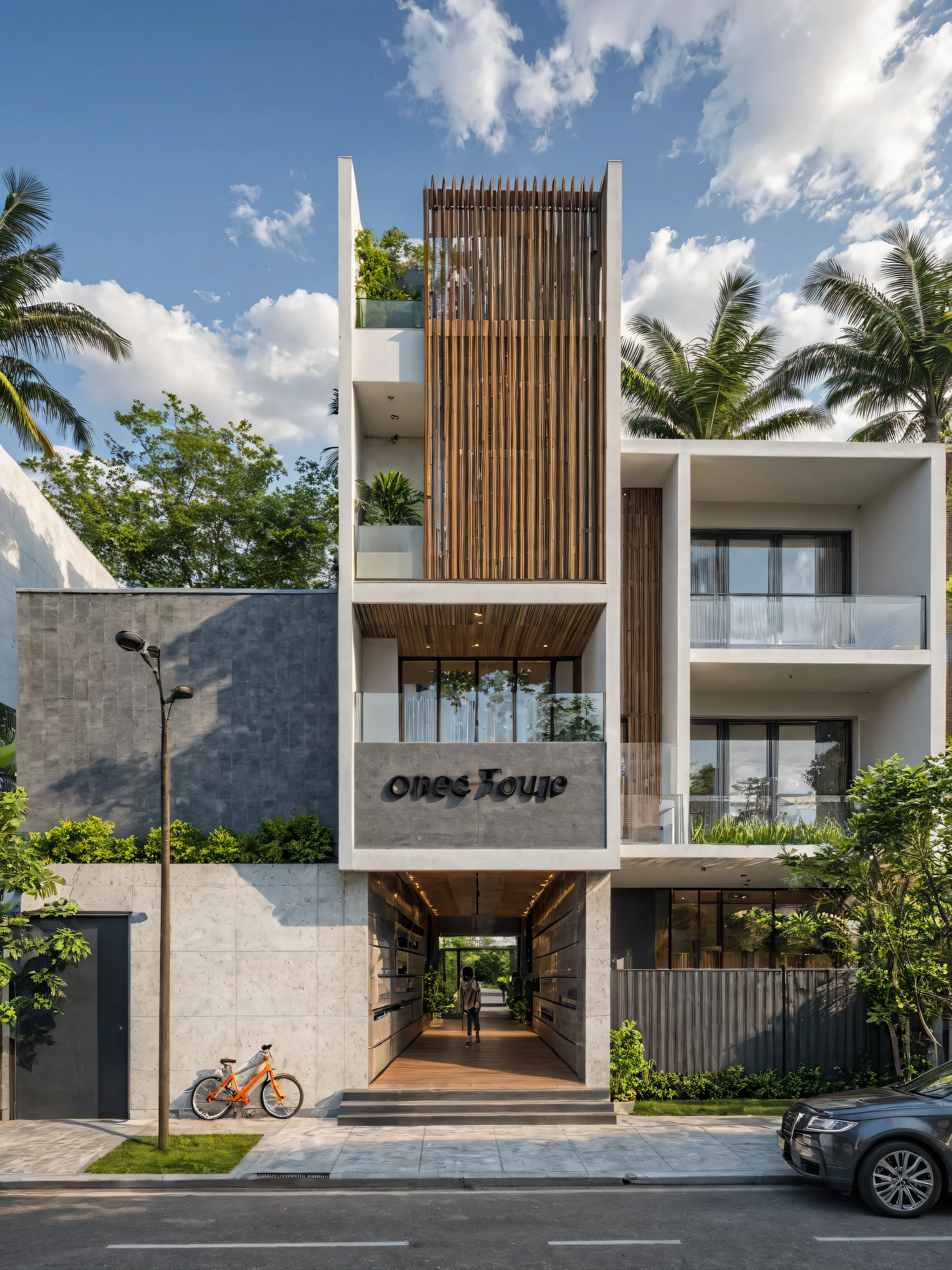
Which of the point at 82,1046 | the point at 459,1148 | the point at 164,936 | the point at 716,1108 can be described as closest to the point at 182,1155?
the point at 164,936

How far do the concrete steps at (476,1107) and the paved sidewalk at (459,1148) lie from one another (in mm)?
193

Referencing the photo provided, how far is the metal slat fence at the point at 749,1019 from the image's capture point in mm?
14539

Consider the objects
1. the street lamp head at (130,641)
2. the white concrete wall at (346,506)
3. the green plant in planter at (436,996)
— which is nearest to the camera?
the street lamp head at (130,641)

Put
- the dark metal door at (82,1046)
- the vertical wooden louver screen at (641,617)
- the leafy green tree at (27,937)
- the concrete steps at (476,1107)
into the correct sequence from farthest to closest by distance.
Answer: the vertical wooden louver screen at (641,617), the dark metal door at (82,1046), the concrete steps at (476,1107), the leafy green tree at (27,937)

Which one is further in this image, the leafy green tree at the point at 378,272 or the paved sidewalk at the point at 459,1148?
the leafy green tree at the point at 378,272

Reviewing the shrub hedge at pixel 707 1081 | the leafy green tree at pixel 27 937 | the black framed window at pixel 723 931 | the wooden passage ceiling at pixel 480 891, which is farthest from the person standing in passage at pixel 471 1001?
the leafy green tree at pixel 27 937

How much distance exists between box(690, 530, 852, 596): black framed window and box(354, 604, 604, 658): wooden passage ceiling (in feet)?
12.8

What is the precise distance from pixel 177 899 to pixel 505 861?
5117mm

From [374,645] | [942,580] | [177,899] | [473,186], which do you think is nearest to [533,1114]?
[177,899]

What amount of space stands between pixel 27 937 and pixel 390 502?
29.0 feet

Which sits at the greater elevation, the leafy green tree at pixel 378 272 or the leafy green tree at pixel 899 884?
the leafy green tree at pixel 378 272

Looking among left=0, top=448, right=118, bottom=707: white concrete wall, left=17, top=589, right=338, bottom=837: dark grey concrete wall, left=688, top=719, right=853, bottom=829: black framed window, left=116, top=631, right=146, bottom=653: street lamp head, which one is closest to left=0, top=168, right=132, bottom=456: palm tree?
left=0, top=448, right=118, bottom=707: white concrete wall

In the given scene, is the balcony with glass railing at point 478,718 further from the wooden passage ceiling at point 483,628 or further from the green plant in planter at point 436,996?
the green plant in planter at point 436,996

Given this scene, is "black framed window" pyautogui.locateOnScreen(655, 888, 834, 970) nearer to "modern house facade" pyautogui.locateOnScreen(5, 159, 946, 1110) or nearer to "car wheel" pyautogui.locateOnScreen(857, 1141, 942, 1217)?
"modern house facade" pyautogui.locateOnScreen(5, 159, 946, 1110)
